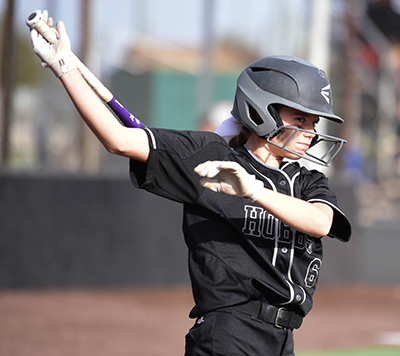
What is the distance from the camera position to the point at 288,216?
104 inches

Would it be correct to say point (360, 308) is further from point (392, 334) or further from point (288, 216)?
point (288, 216)

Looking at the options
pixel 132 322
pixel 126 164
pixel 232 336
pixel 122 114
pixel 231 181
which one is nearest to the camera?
pixel 231 181

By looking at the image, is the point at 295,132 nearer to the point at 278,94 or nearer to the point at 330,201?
the point at 278,94

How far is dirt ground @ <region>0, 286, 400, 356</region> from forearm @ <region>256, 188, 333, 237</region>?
3.79 metres

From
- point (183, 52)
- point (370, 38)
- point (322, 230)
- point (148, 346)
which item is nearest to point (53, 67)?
point (322, 230)

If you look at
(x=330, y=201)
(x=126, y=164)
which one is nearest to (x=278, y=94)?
(x=330, y=201)

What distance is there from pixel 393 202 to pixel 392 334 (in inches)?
191

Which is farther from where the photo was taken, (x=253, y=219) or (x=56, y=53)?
(x=253, y=219)

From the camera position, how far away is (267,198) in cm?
258

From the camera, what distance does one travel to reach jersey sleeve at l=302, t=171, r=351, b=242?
114 inches

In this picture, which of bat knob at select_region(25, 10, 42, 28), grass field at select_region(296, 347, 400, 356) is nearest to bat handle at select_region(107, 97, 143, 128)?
bat knob at select_region(25, 10, 42, 28)

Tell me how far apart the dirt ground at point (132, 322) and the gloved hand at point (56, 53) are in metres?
4.02

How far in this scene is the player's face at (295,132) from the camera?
115 inches

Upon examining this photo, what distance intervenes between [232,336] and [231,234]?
15.2 inches
